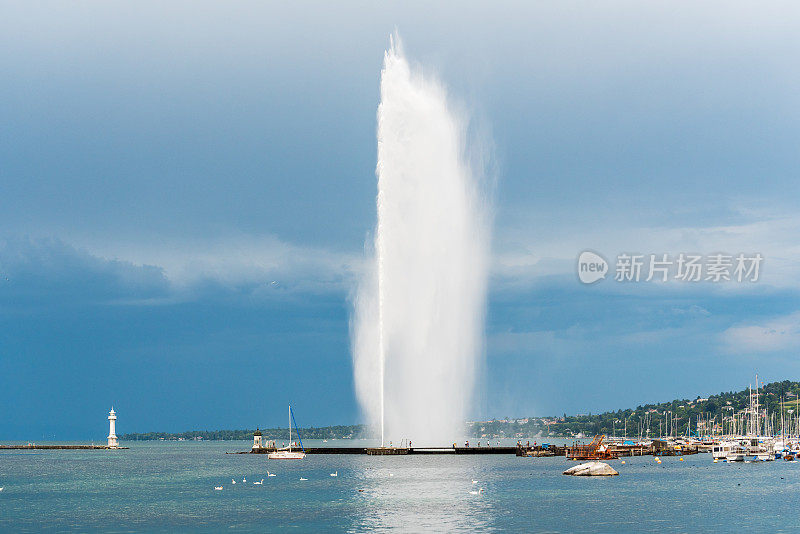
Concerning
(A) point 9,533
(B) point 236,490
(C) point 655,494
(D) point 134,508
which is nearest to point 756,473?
(C) point 655,494

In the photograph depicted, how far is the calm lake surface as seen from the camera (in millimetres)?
58906

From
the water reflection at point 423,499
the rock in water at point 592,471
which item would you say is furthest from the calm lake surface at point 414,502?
the rock in water at point 592,471

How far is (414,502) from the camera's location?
238 ft

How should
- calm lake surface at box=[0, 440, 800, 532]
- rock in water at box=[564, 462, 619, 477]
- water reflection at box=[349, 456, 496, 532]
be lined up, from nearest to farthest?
water reflection at box=[349, 456, 496, 532], calm lake surface at box=[0, 440, 800, 532], rock in water at box=[564, 462, 619, 477]

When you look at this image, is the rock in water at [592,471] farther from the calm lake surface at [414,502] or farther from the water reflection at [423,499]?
the water reflection at [423,499]

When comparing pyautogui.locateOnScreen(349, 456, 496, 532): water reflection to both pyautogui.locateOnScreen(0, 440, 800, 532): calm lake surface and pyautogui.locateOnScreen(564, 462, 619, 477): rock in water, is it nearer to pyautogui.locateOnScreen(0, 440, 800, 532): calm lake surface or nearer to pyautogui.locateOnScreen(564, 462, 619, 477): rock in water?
pyautogui.locateOnScreen(0, 440, 800, 532): calm lake surface

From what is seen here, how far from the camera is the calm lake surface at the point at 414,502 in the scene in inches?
2319

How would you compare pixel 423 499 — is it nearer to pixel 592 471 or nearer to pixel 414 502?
pixel 414 502

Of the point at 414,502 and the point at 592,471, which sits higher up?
the point at 414,502

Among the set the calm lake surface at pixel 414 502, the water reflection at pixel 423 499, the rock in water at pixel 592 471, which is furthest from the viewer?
the rock in water at pixel 592 471

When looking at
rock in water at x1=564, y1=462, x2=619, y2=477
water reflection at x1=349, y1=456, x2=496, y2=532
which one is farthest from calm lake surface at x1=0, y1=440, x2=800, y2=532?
rock in water at x1=564, y1=462, x2=619, y2=477

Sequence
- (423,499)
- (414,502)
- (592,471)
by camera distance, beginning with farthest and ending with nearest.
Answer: (592,471) → (423,499) → (414,502)

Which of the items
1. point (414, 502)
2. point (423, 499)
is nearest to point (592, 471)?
point (423, 499)

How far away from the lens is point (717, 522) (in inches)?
2360
